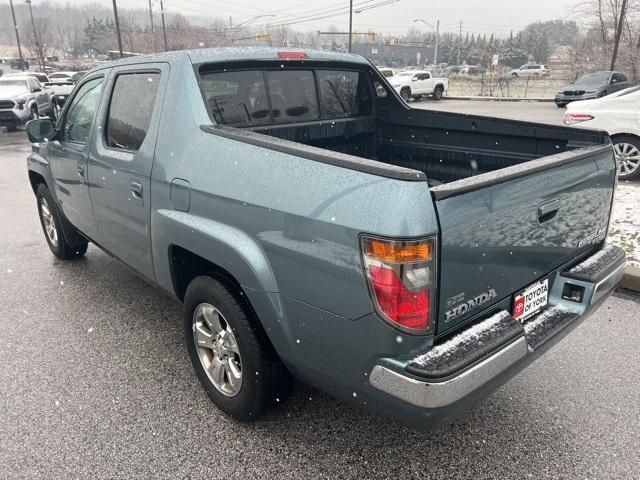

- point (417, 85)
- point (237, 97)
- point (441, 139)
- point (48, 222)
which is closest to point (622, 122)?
point (441, 139)

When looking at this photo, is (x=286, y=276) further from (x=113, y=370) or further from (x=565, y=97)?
(x=565, y=97)

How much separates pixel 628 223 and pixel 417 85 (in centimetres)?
2570

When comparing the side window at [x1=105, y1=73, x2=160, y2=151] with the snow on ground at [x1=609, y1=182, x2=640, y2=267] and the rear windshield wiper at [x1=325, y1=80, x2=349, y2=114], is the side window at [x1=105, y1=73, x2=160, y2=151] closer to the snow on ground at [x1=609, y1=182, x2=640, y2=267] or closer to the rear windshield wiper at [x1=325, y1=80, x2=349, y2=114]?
the rear windshield wiper at [x1=325, y1=80, x2=349, y2=114]

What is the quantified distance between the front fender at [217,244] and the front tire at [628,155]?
739cm

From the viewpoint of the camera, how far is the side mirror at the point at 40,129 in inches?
167

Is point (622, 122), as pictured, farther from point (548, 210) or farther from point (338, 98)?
point (548, 210)

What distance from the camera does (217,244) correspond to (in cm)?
241

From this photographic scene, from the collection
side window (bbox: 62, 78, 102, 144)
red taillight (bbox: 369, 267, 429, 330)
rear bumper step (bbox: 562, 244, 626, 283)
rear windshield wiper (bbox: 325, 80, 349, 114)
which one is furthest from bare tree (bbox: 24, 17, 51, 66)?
red taillight (bbox: 369, 267, 429, 330)

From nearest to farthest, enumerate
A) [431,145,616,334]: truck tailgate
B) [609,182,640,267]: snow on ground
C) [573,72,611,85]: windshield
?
[431,145,616,334]: truck tailgate → [609,182,640,267]: snow on ground → [573,72,611,85]: windshield

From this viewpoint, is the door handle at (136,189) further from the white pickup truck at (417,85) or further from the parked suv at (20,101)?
the white pickup truck at (417,85)

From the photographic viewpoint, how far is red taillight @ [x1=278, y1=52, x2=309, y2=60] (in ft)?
11.2

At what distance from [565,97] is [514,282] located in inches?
925

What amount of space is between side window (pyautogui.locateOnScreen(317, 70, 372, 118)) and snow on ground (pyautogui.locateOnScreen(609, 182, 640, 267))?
2793mm

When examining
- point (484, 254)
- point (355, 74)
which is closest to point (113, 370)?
point (484, 254)
